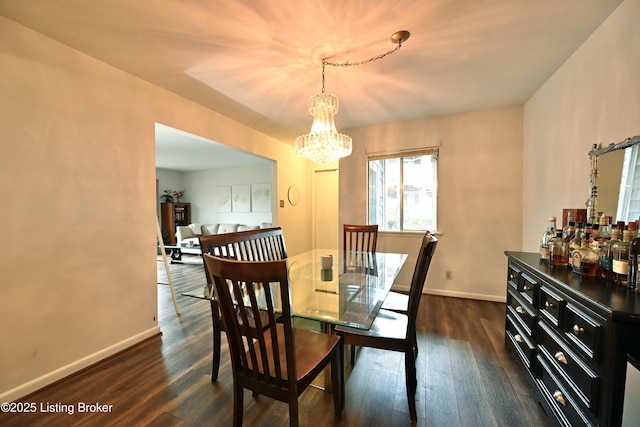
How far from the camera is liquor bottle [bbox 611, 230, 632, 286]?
1.17 metres

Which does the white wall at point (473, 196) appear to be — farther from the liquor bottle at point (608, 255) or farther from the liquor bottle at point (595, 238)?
the liquor bottle at point (608, 255)

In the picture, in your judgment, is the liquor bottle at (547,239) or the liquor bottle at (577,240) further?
the liquor bottle at (547,239)

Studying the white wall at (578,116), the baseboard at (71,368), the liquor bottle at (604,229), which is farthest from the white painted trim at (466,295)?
the baseboard at (71,368)

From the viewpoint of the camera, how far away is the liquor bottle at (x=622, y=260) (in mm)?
1167

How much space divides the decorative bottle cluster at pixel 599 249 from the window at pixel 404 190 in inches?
72.6

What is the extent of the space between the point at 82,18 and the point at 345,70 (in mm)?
1844

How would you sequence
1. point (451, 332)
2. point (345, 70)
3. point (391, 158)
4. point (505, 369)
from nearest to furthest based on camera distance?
point (505, 369) < point (345, 70) < point (451, 332) < point (391, 158)

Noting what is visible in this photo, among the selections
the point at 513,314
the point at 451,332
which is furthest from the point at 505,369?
the point at 451,332

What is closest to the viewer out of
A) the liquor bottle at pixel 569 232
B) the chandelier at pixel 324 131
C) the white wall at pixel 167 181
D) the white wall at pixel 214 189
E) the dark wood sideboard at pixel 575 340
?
the dark wood sideboard at pixel 575 340

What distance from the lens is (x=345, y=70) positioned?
2.26m

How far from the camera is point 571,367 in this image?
1.18 metres

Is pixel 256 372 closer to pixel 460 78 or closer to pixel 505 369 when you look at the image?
pixel 505 369

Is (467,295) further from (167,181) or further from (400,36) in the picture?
(167,181)

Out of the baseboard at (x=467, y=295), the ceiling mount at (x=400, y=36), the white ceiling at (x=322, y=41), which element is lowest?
the baseboard at (x=467, y=295)
